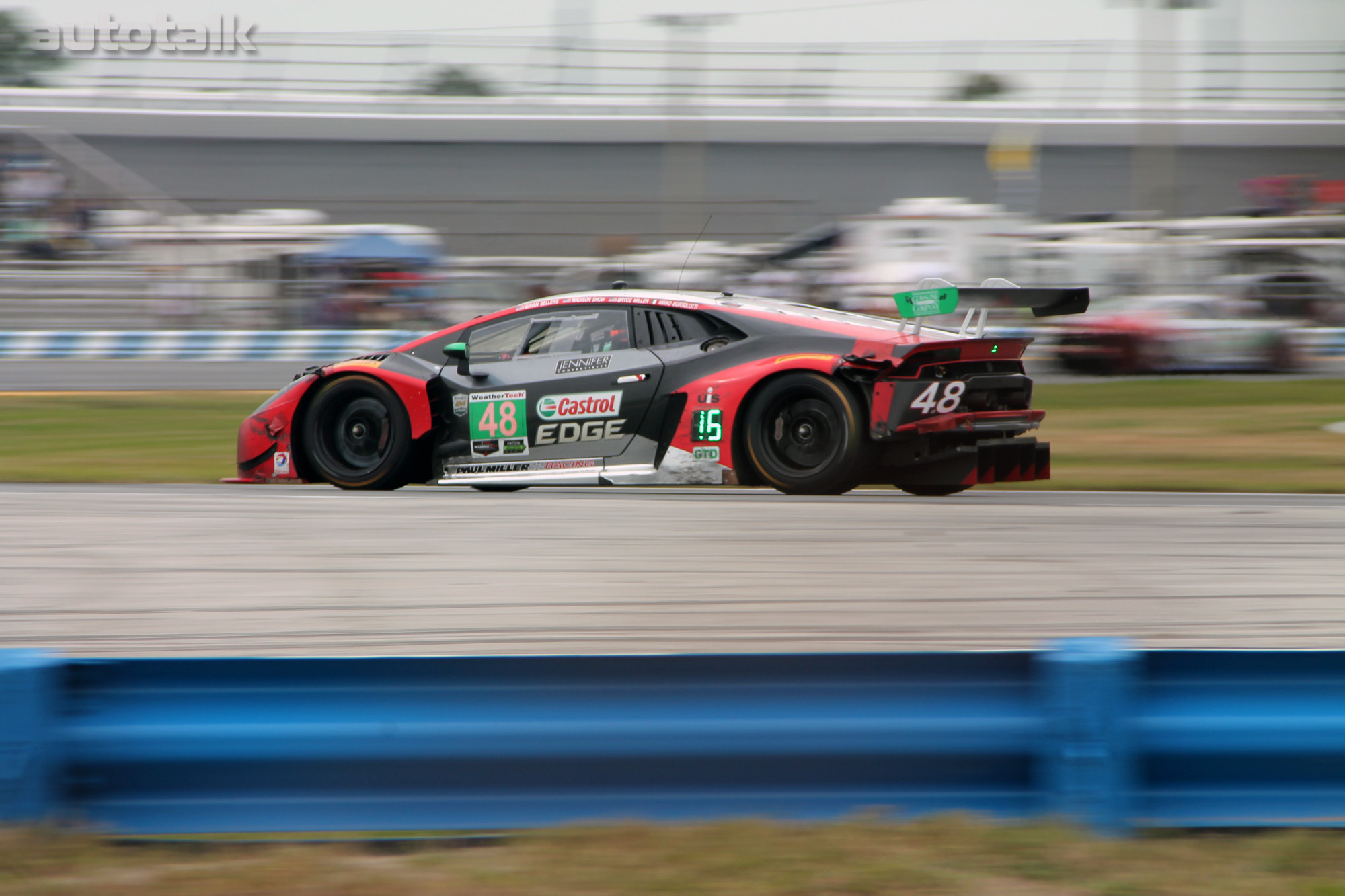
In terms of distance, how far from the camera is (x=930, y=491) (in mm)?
7891

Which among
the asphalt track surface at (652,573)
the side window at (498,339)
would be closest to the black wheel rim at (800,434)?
the asphalt track surface at (652,573)

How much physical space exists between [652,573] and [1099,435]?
7.16 meters

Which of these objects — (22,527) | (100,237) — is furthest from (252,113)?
(22,527)

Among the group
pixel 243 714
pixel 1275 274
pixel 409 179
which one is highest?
pixel 409 179

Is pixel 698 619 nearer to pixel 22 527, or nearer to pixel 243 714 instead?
pixel 243 714

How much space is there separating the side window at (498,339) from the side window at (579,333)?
6 cm

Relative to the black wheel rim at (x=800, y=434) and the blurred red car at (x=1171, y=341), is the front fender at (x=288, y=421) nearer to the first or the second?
the black wheel rim at (x=800, y=434)

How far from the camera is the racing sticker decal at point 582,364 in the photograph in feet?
24.7

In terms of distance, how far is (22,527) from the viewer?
630cm

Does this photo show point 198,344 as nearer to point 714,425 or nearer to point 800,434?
point 714,425

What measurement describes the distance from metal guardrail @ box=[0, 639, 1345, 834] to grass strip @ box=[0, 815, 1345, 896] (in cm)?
5

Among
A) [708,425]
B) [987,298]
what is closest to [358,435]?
[708,425]

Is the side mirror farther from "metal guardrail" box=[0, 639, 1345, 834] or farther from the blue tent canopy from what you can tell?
the blue tent canopy

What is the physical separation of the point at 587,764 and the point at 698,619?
5.71 ft
